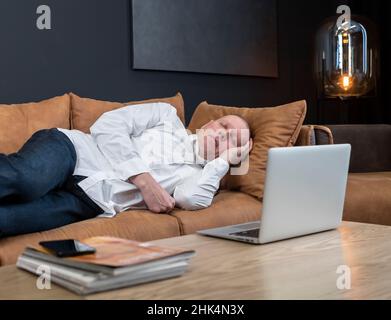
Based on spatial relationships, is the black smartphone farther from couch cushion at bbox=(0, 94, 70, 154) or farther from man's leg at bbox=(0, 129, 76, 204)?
couch cushion at bbox=(0, 94, 70, 154)

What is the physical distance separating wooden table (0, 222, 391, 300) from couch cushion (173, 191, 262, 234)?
20.1 inches

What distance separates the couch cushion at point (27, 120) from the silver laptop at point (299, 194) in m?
1.11

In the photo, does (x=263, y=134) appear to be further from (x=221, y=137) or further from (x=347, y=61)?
(x=347, y=61)

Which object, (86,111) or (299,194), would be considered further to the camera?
(86,111)

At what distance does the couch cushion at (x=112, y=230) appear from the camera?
5.03 ft

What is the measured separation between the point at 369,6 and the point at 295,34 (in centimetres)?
79

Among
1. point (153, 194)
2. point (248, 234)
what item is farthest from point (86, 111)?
point (248, 234)

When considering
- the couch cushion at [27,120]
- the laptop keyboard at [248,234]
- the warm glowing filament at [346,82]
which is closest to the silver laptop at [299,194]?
the laptop keyboard at [248,234]

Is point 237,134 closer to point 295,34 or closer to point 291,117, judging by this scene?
point 291,117

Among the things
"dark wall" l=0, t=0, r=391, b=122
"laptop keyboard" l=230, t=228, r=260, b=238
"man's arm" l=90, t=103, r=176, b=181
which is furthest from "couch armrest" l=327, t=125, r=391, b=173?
"laptop keyboard" l=230, t=228, r=260, b=238

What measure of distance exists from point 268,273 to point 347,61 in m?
2.96

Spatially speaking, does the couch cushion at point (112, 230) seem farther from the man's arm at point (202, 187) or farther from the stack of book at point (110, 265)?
the stack of book at point (110, 265)

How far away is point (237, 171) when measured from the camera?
2324 mm

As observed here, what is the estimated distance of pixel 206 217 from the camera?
1923 millimetres
